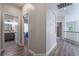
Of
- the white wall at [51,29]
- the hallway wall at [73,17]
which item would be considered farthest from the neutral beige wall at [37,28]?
the hallway wall at [73,17]

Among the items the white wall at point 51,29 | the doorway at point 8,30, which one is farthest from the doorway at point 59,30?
the doorway at point 8,30

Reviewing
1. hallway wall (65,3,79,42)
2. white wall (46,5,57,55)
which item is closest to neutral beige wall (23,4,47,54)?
white wall (46,5,57,55)

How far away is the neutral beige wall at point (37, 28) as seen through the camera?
216 cm

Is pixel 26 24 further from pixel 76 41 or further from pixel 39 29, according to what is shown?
pixel 76 41

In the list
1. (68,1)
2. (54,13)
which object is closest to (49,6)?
(54,13)

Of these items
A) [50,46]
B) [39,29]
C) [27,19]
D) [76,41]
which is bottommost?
[50,46]

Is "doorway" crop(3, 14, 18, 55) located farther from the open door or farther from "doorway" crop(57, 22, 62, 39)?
"doorway" crop(57, 22, 62, 39)

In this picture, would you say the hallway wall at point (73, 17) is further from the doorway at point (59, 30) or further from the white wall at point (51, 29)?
the white wall at point (51, 29)

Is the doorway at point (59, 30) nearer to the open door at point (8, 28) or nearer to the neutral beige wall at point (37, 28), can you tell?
the neutral beige wall at point (37, 28)

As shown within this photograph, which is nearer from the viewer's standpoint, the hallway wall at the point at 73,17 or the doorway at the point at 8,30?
the hallway wall at the point at 73,17

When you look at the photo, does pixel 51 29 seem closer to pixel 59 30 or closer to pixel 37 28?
pixel 59 30

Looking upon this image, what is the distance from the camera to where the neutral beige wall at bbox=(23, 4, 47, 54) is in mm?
2164

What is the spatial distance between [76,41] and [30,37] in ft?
3.93

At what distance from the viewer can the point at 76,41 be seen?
216 cm
